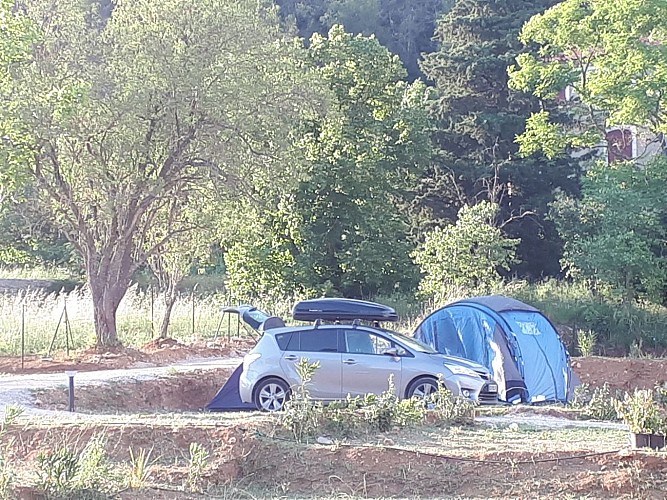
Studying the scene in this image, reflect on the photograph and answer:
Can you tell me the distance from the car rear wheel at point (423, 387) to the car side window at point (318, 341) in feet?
4.64

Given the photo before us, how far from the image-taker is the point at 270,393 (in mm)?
15125

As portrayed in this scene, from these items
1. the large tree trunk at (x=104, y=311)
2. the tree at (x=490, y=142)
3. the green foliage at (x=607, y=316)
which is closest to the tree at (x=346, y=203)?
the tree at (x=490, y=142)

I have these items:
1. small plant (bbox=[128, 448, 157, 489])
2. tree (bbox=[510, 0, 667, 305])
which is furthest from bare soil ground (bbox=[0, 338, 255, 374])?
tree (bbox=[510, 0, 667, 305])

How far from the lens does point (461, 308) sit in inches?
749

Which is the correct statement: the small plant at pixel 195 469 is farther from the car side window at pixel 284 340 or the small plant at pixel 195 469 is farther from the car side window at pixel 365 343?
the car side window at pixel 365 343

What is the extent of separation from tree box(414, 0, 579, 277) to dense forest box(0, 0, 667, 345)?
3.4 inches

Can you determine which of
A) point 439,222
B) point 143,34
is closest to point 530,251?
point 439,222

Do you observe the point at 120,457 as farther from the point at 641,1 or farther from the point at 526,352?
the point at 641,1

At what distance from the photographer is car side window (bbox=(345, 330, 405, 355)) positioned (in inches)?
605

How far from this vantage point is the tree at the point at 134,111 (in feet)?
66.0

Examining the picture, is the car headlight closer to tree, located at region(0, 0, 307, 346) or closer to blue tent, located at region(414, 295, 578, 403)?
blue tent, located at region(414, 295, 578, 403)

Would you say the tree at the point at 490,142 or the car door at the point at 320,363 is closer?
the car door at the point at 320,363

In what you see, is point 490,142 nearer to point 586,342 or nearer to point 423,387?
point 586,342

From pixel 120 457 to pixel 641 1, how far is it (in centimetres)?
2316
